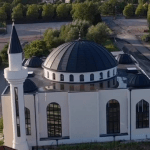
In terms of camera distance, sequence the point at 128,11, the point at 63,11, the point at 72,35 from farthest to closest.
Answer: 1. the point at 128,11
2. the point at 63,11
3. the point at 72,35

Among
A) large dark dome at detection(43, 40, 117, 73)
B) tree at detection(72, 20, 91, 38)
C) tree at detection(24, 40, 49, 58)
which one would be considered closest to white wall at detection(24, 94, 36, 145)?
large dark dome at detection(43, 40, 117, 73)

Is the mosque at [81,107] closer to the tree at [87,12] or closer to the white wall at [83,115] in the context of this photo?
the white wall at [83,115]

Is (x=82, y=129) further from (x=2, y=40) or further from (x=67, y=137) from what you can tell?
(x=2, y=40)

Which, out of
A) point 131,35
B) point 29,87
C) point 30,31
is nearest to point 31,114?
point 29,87

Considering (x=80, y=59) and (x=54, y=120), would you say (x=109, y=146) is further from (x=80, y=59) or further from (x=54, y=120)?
(x=80, y=59)

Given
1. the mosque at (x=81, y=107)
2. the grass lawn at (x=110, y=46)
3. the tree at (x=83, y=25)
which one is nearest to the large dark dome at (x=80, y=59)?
the mosque at (x=81, y=107)

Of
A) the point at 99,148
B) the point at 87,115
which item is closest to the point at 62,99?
the point at 87,115
